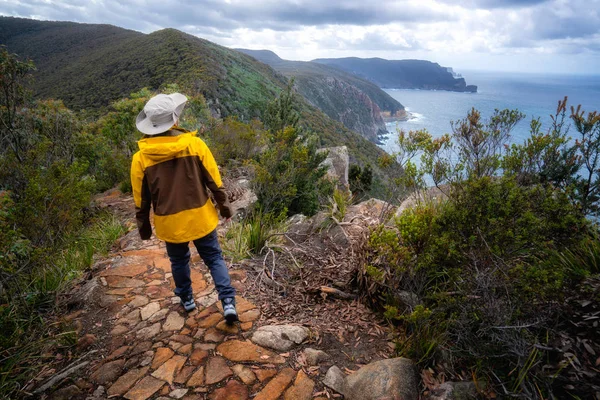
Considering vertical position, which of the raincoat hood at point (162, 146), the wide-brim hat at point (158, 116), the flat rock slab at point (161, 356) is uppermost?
the wide-brim hat at point (158, 116)

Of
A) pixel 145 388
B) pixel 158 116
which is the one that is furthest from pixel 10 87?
pixel 145 388

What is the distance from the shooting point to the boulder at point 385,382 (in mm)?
1968

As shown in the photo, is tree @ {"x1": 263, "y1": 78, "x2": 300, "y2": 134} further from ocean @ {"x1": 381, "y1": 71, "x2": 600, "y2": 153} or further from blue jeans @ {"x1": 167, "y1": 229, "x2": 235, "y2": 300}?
blue jeans @ {"x1": 167, "y1": 229, "x2": 235, "y2": 300}

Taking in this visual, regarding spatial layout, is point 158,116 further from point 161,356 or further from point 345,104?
point 345,104

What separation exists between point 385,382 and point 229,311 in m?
1.30

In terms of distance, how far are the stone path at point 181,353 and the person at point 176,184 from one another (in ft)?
0.93

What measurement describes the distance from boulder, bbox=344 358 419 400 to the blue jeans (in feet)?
3.90

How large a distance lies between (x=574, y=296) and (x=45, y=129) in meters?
11.0

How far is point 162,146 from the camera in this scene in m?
2.38

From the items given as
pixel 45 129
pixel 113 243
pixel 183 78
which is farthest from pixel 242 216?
pixel 183 78

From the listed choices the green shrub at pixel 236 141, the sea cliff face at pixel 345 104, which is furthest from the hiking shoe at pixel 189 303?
the sea cliff face at pixel 345 104

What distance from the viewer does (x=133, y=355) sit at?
2.47 metres

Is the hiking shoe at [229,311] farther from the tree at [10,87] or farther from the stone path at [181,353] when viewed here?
the tree at [10,87]

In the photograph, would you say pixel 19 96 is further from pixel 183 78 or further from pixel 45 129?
pixel 183 78
